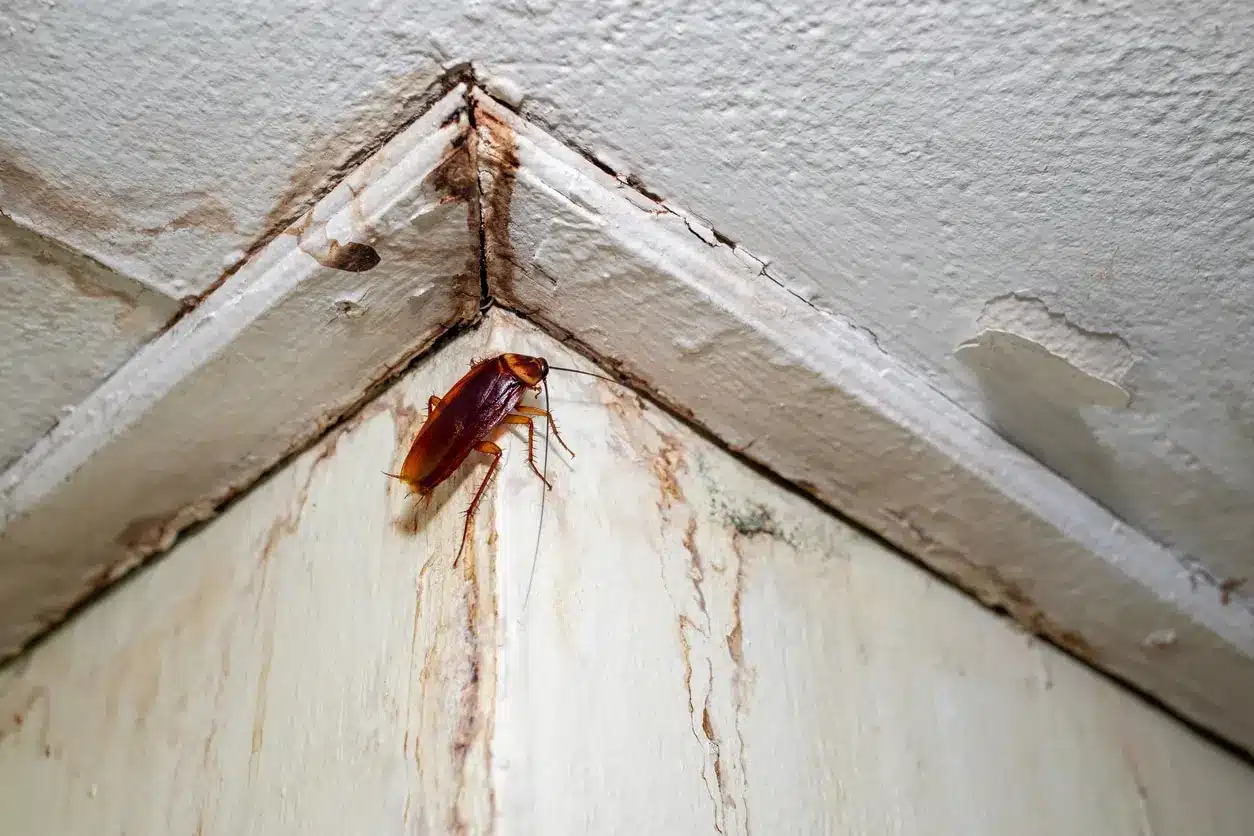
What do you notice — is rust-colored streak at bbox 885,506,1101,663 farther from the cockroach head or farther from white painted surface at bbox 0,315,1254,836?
the cockroach head

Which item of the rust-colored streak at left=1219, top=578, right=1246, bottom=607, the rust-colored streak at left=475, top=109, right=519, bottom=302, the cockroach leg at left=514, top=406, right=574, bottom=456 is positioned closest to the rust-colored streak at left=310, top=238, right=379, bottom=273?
the rust-colored streak at left=475, top=109, right=519, bottom=302

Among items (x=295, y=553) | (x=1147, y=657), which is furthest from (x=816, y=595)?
(x=295, y=553)

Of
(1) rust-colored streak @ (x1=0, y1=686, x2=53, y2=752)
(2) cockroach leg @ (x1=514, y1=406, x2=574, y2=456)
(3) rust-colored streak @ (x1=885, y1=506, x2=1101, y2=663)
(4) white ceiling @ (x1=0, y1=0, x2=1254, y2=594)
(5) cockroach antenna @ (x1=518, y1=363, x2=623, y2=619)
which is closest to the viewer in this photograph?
(4) white ceiling @ (x1=0, y1=0, x2=1254, y2=594)

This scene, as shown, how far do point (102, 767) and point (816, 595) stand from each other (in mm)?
958

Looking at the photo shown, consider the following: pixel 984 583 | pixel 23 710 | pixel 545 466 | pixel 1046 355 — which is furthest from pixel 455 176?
pixel 23 710

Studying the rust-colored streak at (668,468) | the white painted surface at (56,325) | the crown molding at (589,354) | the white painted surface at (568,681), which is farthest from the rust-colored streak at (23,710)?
the rust-colored streak at (668,468)

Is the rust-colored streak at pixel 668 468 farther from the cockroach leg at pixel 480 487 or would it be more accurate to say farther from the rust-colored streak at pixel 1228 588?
the rust-colored streak at pixel 1228 588

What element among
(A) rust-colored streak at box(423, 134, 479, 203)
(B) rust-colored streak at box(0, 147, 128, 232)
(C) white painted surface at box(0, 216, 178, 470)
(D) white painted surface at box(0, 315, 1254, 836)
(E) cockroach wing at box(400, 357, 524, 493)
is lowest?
(D) white painted surface at box(0, 315, 1254, 836)

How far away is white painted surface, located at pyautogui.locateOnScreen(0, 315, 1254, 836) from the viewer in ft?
3.00

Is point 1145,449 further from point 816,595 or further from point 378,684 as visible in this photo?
point 378,684

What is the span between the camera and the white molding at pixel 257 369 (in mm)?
1001

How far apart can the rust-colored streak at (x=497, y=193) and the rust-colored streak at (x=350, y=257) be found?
0.13 metres

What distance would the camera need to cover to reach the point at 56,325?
3.50 feet

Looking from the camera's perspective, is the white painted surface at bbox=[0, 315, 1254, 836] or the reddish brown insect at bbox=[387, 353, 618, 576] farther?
the reddish brown insect at bbox=[387, 353, 618, 576]
